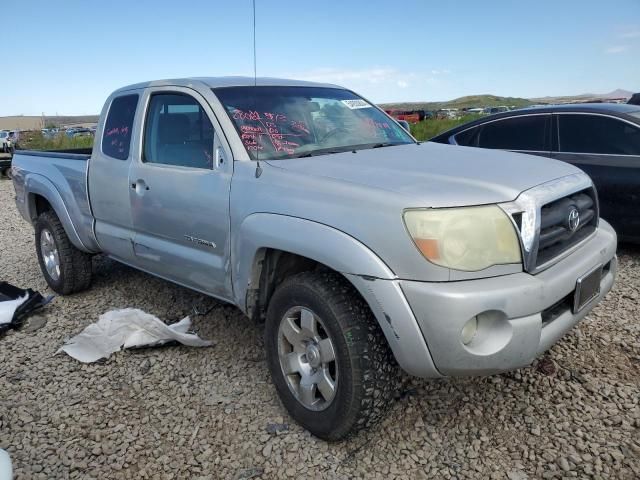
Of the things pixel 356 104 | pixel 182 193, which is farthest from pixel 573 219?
pixel 182 193

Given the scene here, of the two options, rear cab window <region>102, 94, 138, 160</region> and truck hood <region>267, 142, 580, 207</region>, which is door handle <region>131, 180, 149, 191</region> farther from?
truck hood <region>267, 142, 580, 207</region>

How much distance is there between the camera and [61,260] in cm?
468

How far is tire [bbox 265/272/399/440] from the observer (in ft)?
7.84

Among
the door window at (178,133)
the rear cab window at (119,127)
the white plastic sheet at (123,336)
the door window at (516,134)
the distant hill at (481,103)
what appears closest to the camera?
the door window at (178,133)

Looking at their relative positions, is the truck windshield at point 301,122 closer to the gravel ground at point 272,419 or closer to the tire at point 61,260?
the gravel ground at point 272,419

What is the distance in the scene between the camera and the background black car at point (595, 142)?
193 inches

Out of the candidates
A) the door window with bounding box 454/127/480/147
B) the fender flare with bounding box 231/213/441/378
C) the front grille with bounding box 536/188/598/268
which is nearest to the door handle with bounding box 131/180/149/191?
the fender flare with bounding box 231/213/441/378

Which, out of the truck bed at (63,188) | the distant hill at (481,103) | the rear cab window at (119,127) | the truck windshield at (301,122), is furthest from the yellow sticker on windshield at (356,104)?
the distant hill at (481,103)

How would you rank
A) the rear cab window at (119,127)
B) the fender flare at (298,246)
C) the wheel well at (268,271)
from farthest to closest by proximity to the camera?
1. the rear cab window at (119,127)
2. the wheel well at (268,271)
3. the fender flare at (298,246)

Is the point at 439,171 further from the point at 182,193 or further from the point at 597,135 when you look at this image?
the point at 597,135

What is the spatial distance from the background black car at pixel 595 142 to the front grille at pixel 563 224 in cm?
228

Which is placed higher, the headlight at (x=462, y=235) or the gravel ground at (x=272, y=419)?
the headlight at (x=462, y=235)

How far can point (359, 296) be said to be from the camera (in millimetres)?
2471

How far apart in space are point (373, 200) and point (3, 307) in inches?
132
